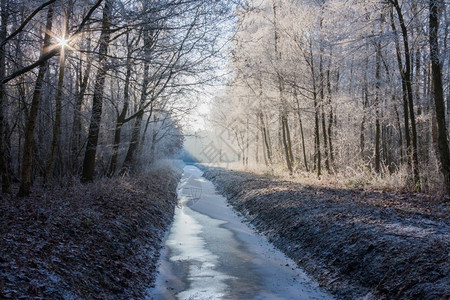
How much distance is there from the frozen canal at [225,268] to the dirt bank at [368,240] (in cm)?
41

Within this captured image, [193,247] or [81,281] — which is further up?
[81,281]

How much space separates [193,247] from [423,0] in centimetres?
925

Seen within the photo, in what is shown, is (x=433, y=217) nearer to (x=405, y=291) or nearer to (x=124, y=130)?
(x=405, y=291)

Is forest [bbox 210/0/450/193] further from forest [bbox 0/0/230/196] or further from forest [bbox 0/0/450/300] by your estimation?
forest [bbox 0/0/230/196]

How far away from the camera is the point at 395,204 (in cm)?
930

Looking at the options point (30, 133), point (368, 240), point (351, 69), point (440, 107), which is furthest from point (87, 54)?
point (351, 69)

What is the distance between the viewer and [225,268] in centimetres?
753

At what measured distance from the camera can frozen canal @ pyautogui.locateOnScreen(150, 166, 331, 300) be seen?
6125 millimetres

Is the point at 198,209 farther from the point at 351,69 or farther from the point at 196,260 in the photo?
the point at 351,69

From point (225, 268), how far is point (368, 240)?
287 cm

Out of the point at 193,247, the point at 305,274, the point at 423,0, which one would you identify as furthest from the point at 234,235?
the point at 423,0

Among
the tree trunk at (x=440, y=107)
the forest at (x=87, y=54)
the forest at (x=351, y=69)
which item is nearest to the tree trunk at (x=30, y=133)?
the forest at (x=87, y=54)

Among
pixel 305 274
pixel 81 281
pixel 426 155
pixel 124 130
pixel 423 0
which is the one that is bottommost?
pixel 305 274

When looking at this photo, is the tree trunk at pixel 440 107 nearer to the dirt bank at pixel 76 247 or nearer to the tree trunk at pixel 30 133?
the dirt bank at pixel 76 247
